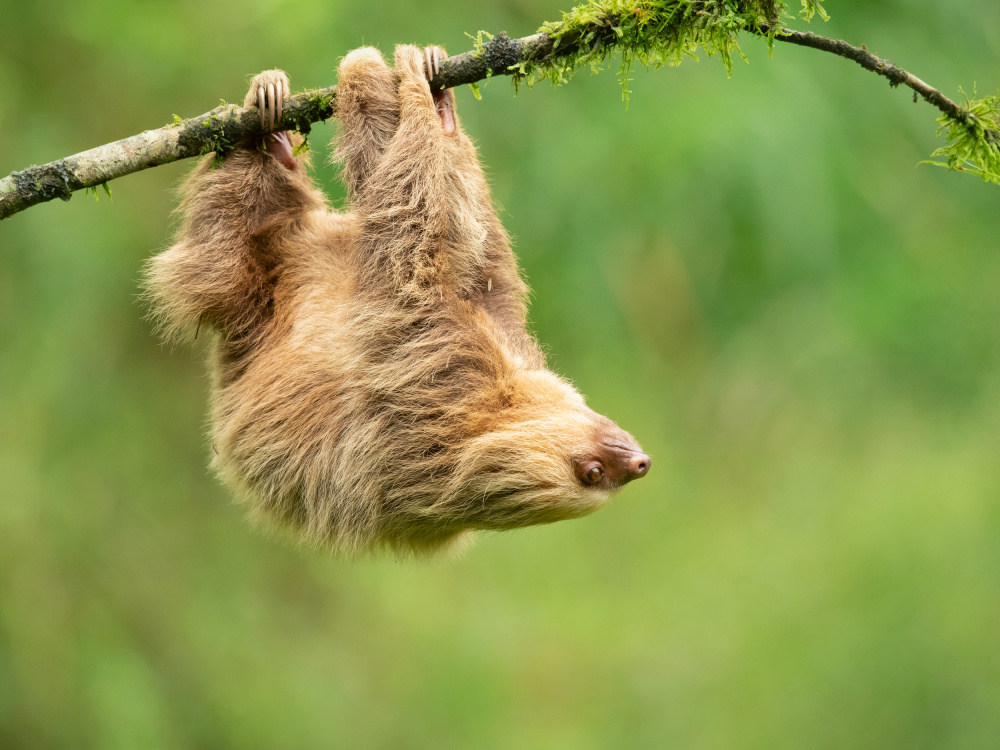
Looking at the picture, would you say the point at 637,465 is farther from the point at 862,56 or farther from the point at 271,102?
the point at 271,102

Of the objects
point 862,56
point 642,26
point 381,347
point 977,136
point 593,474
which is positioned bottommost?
point 593,474

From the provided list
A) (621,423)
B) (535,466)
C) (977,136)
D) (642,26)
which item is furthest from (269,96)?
(621,423)

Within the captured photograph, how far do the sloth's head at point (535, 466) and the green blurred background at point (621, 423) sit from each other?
3050mm

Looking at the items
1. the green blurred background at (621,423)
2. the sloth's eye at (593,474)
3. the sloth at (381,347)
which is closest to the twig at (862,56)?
the sloth at (381,347)

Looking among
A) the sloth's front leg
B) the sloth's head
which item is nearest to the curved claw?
the sloth's front leg

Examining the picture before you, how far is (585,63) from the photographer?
359 centimetres

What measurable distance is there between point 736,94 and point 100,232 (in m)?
4.79

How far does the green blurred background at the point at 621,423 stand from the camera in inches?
263

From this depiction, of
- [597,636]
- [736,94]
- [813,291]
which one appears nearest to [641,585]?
[597,636]

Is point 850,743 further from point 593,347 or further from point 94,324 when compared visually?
point 94,324

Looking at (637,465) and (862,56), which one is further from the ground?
(862,56)

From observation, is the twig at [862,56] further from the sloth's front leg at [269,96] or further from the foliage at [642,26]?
the sloth's front leg at [269,96]

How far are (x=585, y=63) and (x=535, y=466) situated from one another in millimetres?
1635

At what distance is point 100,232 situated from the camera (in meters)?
6.74
